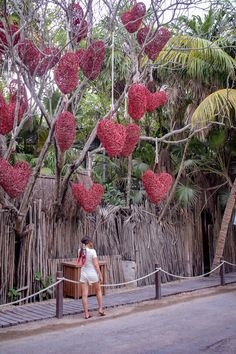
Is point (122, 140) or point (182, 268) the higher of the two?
point (122, 140)

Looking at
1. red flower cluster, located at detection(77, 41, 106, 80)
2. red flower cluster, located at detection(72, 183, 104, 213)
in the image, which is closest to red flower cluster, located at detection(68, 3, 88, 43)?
red flower cluster, located at detection(77, 41, 106, 80)

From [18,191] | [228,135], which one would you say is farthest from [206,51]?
[18,191]

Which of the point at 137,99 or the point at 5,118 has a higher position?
the point at 137,99

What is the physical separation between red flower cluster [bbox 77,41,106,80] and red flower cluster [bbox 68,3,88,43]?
1.42 ft

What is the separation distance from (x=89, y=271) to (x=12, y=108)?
3.46 m

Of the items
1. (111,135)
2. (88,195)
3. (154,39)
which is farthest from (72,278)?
(154,39)

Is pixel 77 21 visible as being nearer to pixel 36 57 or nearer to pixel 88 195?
pixel 36 57

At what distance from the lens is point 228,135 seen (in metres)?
14.1

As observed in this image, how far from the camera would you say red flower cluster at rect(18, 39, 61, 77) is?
8.65 m

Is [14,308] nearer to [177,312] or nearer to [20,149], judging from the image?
[177,312]

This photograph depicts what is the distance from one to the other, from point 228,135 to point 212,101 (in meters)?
2.63

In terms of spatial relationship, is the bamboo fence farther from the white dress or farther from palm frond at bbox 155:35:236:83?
palm frond at bbox 155:35:236:83

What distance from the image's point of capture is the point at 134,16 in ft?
29.1

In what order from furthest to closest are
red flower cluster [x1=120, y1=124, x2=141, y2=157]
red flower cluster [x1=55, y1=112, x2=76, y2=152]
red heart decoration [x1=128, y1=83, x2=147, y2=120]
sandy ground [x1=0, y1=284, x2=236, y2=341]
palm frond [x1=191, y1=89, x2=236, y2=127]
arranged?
palm frond [x1=191, y1=89, x2=236, y2=127]
red flower cluster [x1=120, y1=124, x2=141, y2=157]
red heart decoration [x1=128, y1=83, x2=147, y2=120]
red flower cluster [x1=55, y1=112, x2=76, y2=152]
sandy ground [x1=0, y1=284, x2=236, y2=341]
